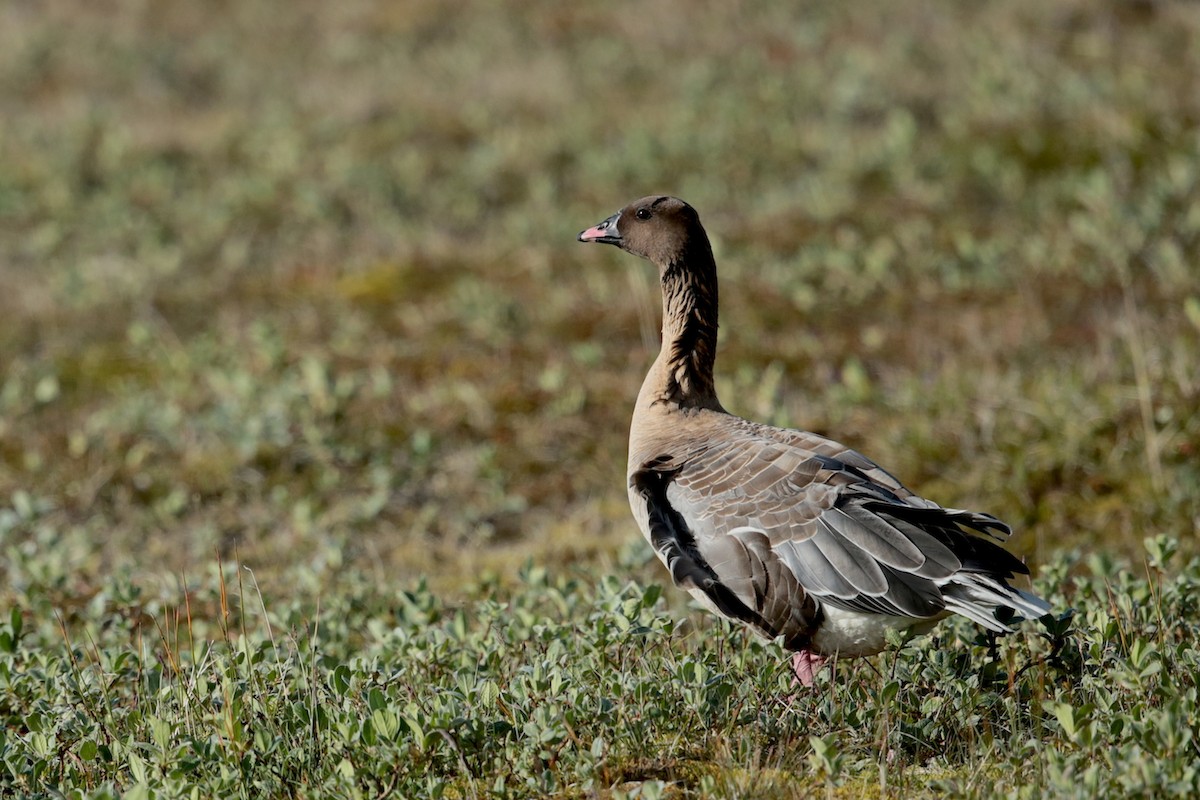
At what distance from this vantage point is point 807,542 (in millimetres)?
4695

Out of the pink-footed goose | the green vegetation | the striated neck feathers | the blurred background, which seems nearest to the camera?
the green vegetation

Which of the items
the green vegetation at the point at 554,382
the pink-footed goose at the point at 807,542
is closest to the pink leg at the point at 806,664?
the pink-footed goose at the point at 807,542

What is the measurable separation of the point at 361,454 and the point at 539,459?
4.24 ft

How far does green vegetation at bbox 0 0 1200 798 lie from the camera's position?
14.0 ft

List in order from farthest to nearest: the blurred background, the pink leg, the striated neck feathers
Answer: the blurred background < the striated neck feathers < the pink leg

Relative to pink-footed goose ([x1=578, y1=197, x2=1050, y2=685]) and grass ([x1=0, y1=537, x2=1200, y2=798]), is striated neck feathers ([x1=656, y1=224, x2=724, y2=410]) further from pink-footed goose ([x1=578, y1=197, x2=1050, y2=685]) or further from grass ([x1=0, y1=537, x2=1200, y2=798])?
grass ([x1=0, y1=537, x2=1200, y2=798])

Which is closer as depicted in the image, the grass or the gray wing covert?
the grass

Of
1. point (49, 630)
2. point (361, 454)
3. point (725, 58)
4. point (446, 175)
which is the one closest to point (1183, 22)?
point (725, 58)

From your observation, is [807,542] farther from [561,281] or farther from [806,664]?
[561,281]

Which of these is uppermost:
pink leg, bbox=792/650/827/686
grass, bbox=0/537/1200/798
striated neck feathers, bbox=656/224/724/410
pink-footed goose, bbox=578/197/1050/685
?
striated neck feathers, bbox=656/224/724/410

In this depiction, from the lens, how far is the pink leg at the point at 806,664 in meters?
4.90

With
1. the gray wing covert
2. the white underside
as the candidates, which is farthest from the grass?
the gray wing covert

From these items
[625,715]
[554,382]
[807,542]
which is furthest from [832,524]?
[554,382]

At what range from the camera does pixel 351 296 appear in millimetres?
12398
